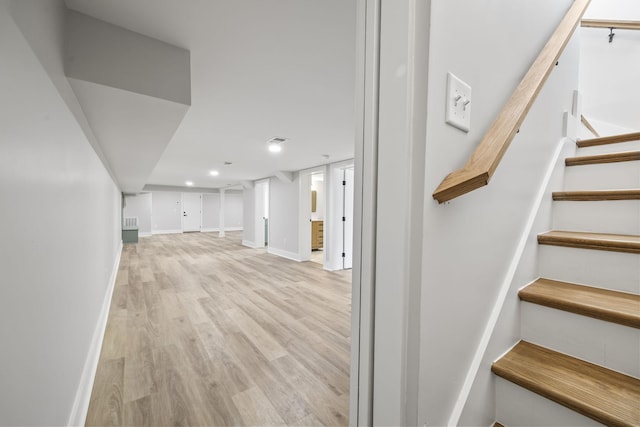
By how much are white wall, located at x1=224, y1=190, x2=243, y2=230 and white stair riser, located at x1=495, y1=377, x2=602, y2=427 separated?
480 inches

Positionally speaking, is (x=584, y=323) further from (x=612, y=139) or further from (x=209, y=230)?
(x=209, y=230)

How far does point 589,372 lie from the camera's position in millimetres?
848

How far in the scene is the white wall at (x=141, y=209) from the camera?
9633 mm

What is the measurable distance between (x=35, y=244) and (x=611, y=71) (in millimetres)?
4430

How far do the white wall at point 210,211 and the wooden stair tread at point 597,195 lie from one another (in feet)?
39.8

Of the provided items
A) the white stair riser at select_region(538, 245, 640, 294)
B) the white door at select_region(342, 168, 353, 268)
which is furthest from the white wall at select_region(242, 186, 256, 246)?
the white stair riser at select_region(538, 245, 640, 294)

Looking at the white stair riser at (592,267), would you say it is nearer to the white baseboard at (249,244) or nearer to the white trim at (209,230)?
the white baseboard at (249,244)

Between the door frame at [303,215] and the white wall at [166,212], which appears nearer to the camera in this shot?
the door frame at [303,215]

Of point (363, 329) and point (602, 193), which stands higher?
point (602, 193)

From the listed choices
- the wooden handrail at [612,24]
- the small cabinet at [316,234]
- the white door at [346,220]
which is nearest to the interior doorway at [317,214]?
the small cabinet at [316,234]

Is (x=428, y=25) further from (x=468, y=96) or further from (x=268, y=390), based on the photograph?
(x=268, y=390)

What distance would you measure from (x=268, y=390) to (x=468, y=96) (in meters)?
1.92

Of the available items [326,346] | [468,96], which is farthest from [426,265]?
[326,346]

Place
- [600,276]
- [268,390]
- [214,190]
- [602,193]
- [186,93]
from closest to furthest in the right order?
[600,276] < [602,193] < [186,93] < [268,390] < [214,190]
